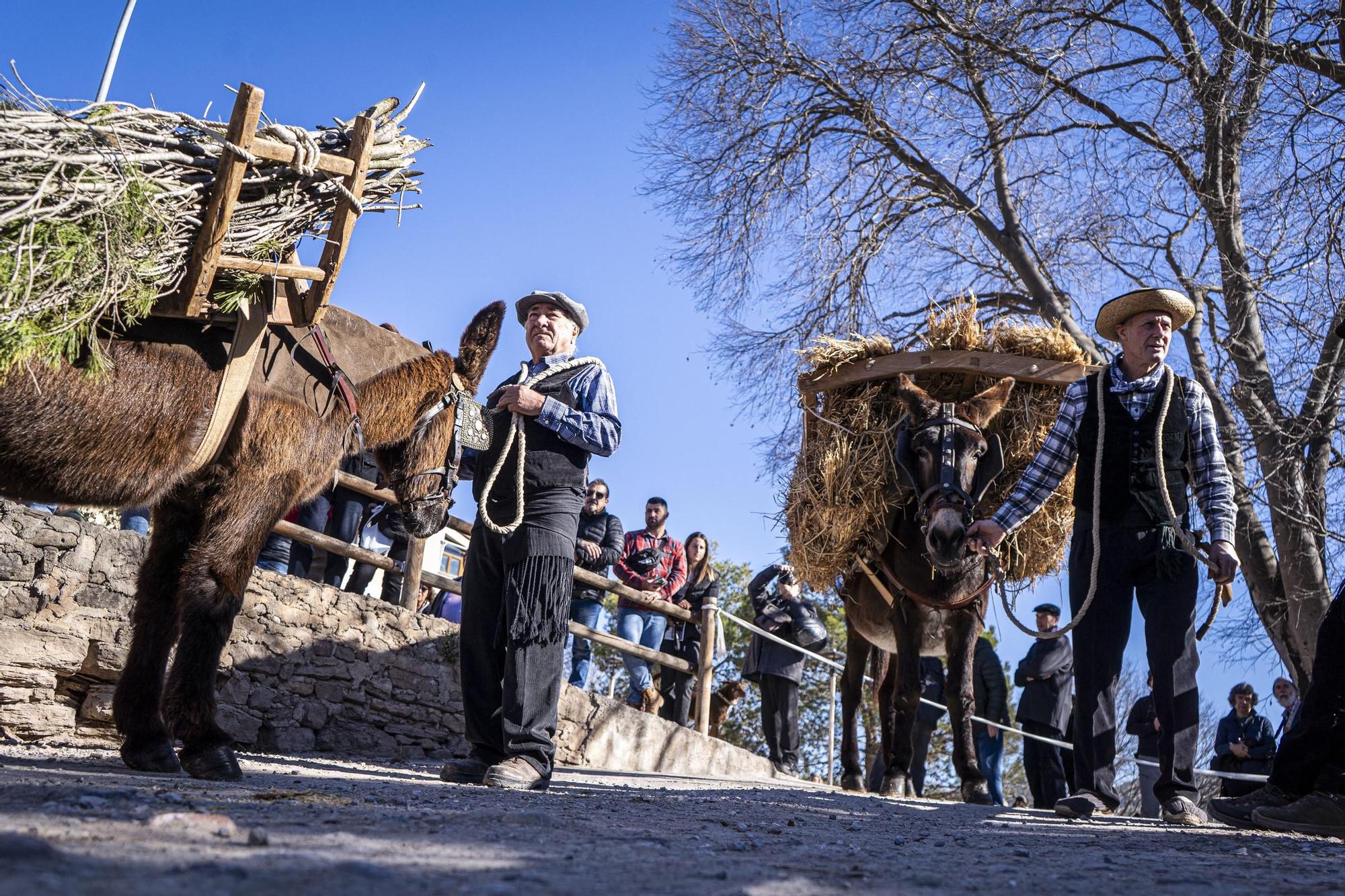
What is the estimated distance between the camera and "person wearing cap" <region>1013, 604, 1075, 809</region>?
872 centimetres

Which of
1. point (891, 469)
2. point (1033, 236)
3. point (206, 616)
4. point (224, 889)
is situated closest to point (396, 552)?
point (891, 469)

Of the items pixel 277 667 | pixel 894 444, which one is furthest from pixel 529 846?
pixel 894 444

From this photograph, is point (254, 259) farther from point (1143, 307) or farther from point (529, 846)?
point (1143, 307)

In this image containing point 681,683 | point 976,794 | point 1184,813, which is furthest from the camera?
point 681,683

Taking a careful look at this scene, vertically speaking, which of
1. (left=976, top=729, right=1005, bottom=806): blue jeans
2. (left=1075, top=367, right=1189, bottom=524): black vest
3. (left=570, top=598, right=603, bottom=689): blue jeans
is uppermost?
(left=1075, top=367, right=1189, bottom=524): black vest

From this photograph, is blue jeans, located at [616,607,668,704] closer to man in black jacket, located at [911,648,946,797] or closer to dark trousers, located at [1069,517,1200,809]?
man in black jacket, located at [911,648,946,797]

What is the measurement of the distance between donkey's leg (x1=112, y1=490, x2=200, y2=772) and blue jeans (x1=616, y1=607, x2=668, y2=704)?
572 centimetres

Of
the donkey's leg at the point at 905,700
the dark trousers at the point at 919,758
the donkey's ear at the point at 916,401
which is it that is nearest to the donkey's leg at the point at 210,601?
the donkey's leg at the point at 905,700

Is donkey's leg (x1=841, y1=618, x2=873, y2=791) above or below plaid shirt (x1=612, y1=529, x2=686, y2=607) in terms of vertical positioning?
below

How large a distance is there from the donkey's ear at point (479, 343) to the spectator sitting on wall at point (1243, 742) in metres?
6.92

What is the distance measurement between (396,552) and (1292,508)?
740 centimetres

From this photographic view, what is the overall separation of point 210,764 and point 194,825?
1.93 meters

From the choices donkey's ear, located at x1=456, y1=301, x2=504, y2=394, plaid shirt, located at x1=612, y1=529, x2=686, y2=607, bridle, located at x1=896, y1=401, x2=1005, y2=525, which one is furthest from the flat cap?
plaid shirt, located at x1=612, y1=529, x2=686, y2=607

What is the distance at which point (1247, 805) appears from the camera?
4.05 m
